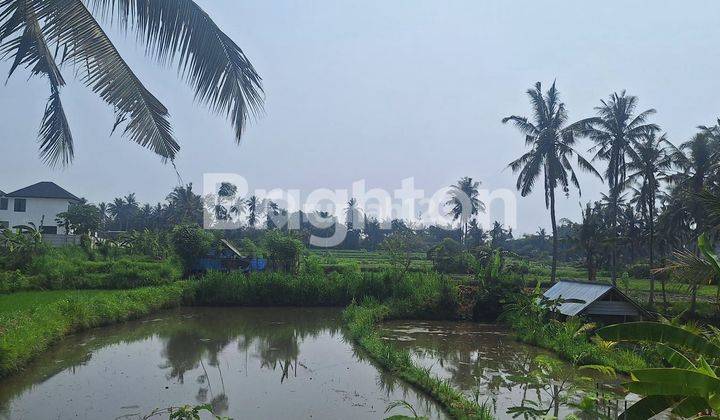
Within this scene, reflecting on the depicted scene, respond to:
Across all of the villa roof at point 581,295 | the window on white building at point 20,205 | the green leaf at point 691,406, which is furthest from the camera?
the window on white building at point 20,205

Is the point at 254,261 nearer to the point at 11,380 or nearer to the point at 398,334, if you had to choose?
the point at 398,334

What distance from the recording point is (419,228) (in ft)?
195

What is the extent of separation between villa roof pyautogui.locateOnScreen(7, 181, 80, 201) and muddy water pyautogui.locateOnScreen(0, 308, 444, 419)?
22002mm

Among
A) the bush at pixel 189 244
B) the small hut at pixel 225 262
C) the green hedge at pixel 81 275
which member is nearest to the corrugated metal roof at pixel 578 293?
the small hut at pixel 225 262

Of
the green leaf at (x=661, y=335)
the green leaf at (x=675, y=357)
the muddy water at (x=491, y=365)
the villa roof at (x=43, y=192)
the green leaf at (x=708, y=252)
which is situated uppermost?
the villa roof at (x=43, y=192)

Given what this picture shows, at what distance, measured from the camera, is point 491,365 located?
1046cm

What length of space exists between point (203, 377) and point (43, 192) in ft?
94.1

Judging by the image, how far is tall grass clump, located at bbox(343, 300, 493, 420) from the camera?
7.08m

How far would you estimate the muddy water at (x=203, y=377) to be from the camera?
23.4 ft

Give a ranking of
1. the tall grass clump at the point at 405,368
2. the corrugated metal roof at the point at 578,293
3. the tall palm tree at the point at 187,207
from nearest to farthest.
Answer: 1. the tall grass clump at the point at 405,368
2. the corrugated metal roof at the point at 578,293
3. the tall palm tree at the point at 187,207

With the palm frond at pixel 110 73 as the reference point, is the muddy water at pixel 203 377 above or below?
below

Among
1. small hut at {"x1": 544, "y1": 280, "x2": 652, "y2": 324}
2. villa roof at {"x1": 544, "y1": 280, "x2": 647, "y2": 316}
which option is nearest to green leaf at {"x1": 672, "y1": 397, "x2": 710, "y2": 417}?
villa roof at {"x1": 544, "y1": 280, "x2": 647, "y2": 316}

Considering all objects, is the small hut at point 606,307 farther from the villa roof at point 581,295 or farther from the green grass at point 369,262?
the green grass at point 369,262

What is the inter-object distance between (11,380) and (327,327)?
800cm
